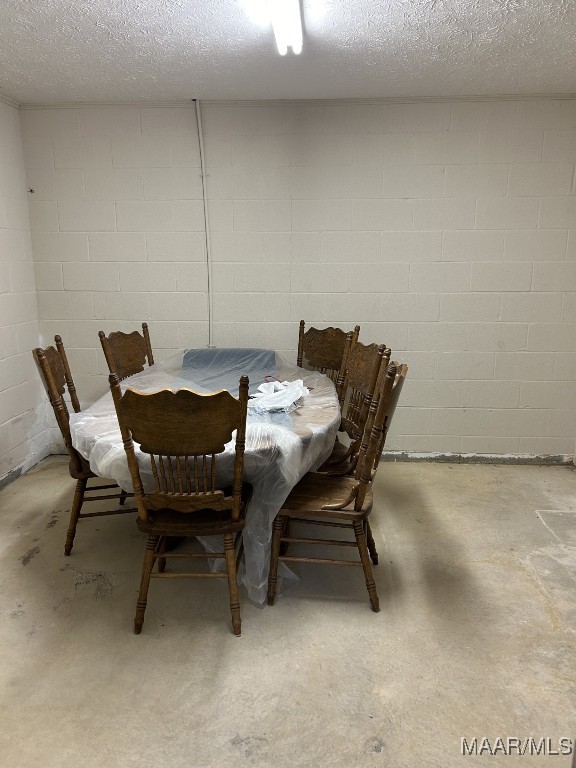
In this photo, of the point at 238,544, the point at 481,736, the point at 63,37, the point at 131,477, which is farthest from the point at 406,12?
the point at 481,736

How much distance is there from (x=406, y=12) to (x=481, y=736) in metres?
2.79

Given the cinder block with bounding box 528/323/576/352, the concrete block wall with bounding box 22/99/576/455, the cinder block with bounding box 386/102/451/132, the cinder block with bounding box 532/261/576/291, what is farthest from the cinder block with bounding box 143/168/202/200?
the cinder block with bounding box 528/323/576/352

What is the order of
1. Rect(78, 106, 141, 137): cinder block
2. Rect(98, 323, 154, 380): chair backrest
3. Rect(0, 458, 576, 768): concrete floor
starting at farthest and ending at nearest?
Rect(78, 106, 141, 137): cinder block < Rect(98, 323, 154, 380): chair backrest < Rect(0, 458, 576, 768): concrete floor

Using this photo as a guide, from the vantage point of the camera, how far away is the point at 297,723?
169cm

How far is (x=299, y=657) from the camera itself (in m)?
1.98

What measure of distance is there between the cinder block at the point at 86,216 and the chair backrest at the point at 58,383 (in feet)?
4.10

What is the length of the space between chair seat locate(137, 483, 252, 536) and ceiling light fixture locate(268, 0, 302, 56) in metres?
2.08

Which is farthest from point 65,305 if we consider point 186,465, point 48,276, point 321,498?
point 321,498

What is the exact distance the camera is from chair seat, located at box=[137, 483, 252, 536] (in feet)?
A: 6.64

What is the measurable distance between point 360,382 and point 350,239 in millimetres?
1407

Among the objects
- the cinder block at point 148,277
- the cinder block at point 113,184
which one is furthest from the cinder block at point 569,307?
the cinder block at point 113,184

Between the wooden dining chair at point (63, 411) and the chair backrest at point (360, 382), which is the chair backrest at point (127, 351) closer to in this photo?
the wooden dining chair at point (63, 411)

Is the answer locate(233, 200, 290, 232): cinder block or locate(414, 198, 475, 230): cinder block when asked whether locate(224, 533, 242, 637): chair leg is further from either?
locate(414, 198, 475, 230): cinder block

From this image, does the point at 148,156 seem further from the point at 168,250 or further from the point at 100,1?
the point at 100,1
